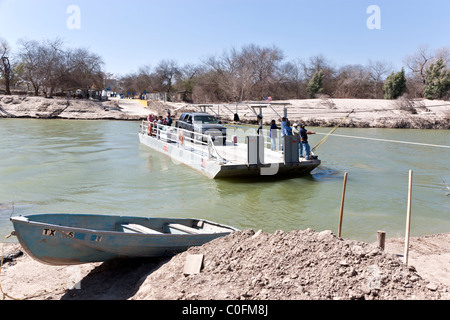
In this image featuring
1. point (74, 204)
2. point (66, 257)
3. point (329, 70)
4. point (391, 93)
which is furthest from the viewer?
point (329, 70)

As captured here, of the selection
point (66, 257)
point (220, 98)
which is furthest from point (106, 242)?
point (220, 98)

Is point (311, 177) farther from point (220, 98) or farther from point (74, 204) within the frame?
point (220, 98)

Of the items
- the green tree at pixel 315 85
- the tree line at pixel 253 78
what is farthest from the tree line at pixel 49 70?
the green tree at pixel 315 85

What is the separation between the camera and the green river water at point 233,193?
1028 cm

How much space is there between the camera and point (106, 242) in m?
6.25

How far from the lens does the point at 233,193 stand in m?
13.0

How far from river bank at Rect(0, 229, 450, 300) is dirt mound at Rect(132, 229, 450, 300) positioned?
11 mm

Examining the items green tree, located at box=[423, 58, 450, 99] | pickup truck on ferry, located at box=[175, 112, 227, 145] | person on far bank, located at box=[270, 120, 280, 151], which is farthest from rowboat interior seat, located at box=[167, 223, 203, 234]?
green tree, located at box=[423, 58, 450, 99]

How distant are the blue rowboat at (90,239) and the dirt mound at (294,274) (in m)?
0.69

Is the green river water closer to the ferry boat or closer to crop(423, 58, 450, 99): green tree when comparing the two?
the ferry boat

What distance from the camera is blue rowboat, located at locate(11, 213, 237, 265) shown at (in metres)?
5.84

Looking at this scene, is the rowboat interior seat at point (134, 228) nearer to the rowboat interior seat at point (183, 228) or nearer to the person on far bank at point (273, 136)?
the rowboat interior seat at point (183, 228)

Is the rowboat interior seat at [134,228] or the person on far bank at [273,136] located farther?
the person on far bank at [273,136]

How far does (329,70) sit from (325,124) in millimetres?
35678
